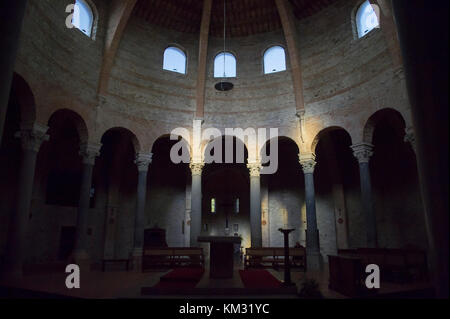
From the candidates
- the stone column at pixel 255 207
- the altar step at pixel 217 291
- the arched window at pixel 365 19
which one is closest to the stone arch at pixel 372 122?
the arched window at pixel 365 19

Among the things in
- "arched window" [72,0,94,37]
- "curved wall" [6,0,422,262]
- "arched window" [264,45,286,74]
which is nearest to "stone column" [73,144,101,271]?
"curved wall" [6,0,422,262]

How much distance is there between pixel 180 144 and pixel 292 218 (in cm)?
815

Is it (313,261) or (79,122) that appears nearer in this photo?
(79,122)

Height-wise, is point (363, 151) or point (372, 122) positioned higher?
point (372, 122)

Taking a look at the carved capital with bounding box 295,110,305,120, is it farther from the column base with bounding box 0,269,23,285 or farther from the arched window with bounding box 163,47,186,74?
the column base with bounding box 0,269,23,285

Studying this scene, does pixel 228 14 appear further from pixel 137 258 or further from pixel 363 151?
pixel 137 258

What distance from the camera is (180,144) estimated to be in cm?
1866

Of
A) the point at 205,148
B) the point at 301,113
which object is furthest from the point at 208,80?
the point at 301,113

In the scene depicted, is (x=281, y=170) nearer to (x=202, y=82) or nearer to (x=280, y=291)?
(x=202, y=82)

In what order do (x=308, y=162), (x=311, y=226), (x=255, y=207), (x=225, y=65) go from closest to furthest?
(x=311, y=226) → (x=308, y=162) → (x=255, y=207) → (x=225, y=65)

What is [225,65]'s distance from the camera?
1792cm

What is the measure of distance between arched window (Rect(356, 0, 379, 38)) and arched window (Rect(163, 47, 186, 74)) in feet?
29.7

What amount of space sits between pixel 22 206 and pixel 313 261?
37.8 feet

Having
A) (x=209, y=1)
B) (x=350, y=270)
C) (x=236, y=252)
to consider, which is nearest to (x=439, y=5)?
(x=350, y=270)
